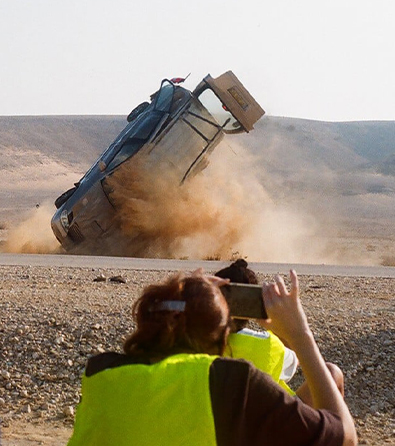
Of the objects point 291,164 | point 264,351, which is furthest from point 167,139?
point 291,164

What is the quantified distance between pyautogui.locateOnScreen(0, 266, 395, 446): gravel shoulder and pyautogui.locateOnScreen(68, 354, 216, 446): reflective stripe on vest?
3.77m

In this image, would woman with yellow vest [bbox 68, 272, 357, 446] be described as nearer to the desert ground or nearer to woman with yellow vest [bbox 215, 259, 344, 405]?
woman with yellow vest [bbox 215, 259, 344, 405]

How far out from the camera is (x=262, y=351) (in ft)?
13.2

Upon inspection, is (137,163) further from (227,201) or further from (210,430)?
(210,430)

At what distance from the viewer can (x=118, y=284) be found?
13938 millimetres

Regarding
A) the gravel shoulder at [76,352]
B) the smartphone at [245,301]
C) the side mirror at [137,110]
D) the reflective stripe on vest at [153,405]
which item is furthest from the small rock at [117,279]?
the reflective stripe on vest at [153,405]

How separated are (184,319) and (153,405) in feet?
0.87

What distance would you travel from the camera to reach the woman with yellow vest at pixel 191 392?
2.73m

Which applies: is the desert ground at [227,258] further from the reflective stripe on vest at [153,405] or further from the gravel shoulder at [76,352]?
the reflective stripe on vest at [153,405]

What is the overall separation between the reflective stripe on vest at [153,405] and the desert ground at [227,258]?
376 cm

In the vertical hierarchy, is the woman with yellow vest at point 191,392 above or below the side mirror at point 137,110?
above

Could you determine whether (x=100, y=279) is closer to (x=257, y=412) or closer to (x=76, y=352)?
(x=76, y=352)

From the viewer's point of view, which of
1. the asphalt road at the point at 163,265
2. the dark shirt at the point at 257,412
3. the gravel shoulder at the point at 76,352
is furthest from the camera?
the asphalt road at the point at 163,265

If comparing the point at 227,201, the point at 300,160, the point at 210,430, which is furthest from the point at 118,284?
the point at 300,160
